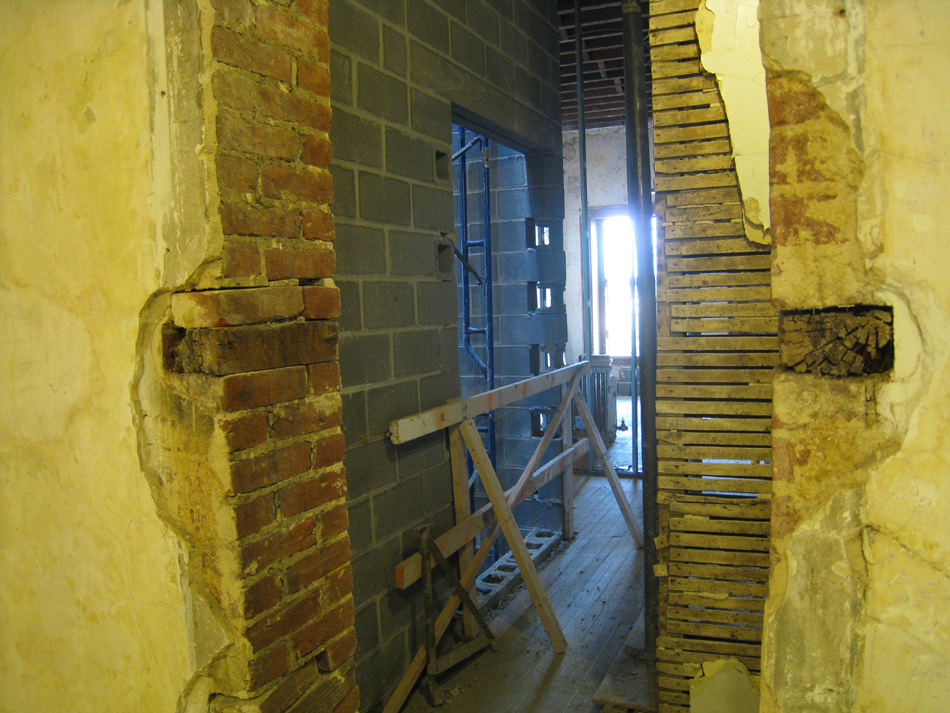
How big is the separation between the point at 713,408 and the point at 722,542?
454 mm

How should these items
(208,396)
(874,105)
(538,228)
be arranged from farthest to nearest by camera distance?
(538,228)
(208,396)
(874,105)

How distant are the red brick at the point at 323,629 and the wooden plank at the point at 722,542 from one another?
1.24 metres

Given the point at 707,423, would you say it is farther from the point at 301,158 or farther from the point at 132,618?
the point at 132,618

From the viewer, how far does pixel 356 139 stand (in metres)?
2.48

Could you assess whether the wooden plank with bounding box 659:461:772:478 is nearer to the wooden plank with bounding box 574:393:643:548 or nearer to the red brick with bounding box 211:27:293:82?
the red brick with bounding box 211:27:293:82

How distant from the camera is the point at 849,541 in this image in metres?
0.97

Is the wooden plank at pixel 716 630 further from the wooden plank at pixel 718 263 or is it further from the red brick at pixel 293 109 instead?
the red brick at pixel 293 109

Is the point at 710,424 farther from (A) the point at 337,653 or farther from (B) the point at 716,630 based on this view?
(A) the point at 337,653

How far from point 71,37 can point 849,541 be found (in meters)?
1.68

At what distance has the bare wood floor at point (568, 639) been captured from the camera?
2773 millimetres

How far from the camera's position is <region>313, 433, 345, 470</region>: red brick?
4.98ft

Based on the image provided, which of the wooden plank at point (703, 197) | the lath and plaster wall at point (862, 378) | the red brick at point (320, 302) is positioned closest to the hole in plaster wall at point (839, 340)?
the lath and plaster wall at point (862, 378)

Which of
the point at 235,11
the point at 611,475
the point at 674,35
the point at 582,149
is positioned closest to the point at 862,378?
the point at 235,11

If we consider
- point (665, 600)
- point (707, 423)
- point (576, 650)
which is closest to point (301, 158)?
point (707, 423)
